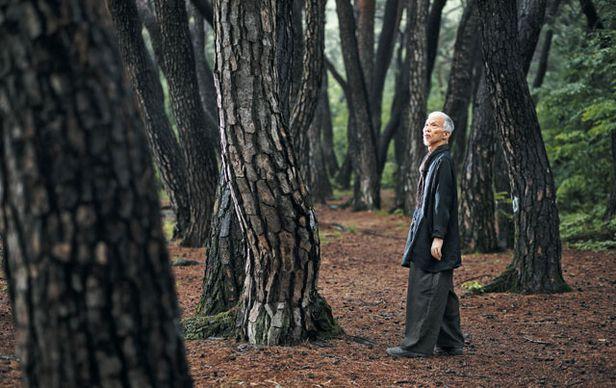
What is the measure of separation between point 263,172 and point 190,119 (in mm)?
7241

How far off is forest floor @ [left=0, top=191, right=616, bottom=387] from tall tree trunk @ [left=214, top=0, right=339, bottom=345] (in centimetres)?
44

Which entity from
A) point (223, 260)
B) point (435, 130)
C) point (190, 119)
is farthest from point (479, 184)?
point (223, 260)

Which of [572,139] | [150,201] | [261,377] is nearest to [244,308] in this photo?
[261,377]

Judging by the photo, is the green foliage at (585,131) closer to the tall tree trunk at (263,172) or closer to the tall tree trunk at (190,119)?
the tall tree trunk at (190,119)

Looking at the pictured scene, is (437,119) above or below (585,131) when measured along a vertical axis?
below

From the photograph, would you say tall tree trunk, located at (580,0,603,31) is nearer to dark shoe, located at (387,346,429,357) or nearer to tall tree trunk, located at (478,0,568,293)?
tall tree trunk, located at (478,0,568,293)

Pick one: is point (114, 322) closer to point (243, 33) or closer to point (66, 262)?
point (66, 262)

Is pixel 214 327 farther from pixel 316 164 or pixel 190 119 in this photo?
pixel 316 164

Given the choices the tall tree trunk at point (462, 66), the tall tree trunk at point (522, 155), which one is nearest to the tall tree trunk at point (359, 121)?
the tall tree trunk at point (462, 66)

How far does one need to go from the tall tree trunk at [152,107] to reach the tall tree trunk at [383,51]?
9.23 metres

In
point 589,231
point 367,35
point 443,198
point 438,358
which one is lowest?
point 438,358

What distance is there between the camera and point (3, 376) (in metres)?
4.59

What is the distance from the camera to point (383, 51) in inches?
826

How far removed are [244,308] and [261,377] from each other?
1.16 meters
